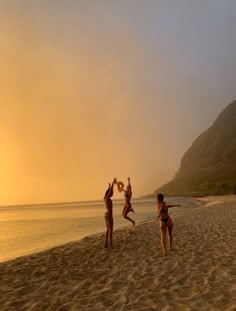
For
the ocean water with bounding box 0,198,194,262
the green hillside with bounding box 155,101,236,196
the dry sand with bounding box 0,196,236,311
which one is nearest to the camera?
the dry sand with bounding box 0,196,236,311

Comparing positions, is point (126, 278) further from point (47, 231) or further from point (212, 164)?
point (212, 164)

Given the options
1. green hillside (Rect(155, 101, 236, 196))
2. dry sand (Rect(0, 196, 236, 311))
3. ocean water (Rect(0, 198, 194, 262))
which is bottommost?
dry sand (Rect(0, 196, 236, 311))

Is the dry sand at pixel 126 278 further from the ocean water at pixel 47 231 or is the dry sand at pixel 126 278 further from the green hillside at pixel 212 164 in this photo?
the green hillside at pixel 212 164

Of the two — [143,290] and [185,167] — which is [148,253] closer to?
[143,290]

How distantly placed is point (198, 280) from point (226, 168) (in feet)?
419

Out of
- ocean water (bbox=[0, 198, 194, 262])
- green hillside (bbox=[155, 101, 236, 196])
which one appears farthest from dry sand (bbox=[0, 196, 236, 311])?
green hillside (bbox=[155, 101, 236, 196])

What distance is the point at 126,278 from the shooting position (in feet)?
29.8

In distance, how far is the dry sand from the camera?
710 centimetres

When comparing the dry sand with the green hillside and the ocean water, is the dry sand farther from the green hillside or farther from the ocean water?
the green hillside

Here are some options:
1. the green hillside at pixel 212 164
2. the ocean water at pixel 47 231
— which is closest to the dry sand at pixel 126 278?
the ocean water at pixel 47 231

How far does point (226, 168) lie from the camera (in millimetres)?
129625

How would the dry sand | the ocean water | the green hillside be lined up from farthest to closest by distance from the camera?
the green hillside < the ocean water < the dry sand

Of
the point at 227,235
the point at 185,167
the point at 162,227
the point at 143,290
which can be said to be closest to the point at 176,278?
the point at 143,290

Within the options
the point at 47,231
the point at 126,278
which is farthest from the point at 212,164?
the point at 126,278
